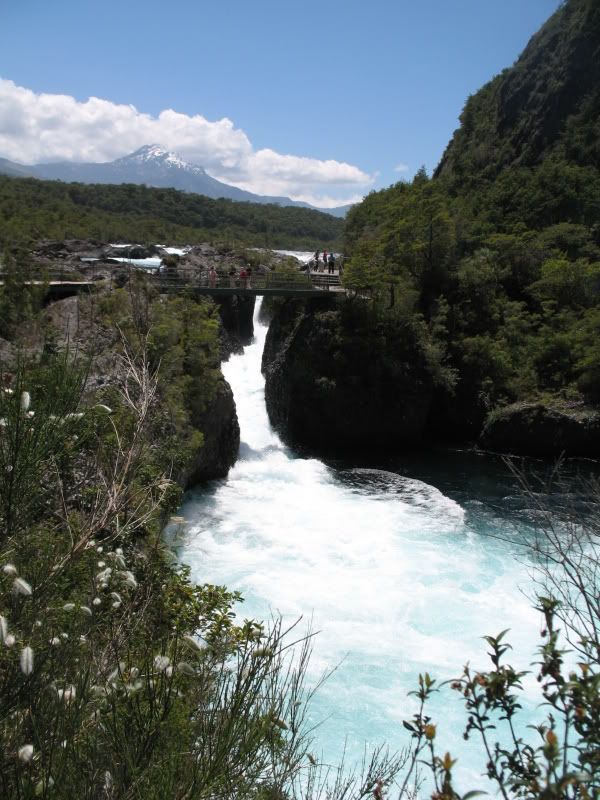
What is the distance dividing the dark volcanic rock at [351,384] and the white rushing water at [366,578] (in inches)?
179

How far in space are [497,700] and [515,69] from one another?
215ft

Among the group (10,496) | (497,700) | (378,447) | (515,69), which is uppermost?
(515,69)

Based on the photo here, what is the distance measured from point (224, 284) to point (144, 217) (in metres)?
63.4

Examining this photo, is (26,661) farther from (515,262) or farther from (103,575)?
(515,262)

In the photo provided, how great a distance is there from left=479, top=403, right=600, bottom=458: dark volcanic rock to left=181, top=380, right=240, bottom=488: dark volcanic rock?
11246mm

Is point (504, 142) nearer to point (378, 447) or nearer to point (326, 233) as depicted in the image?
point (378, 447)

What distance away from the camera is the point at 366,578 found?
48.5 ft

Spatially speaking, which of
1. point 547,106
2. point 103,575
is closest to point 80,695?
point 103,575

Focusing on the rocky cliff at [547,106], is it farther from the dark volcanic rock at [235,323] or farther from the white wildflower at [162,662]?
the white wildflower at [162,662]

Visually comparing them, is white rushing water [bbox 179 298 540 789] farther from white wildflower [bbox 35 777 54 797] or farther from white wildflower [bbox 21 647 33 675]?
white wildflower [bbox 21 647 33 675]

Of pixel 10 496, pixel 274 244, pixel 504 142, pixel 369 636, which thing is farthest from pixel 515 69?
pixel 10 496

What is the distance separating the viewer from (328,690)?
11047 millimetres

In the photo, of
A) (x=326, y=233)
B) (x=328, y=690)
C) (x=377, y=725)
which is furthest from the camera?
(x=326, y=233)

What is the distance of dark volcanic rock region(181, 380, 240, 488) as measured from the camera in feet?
65.4
